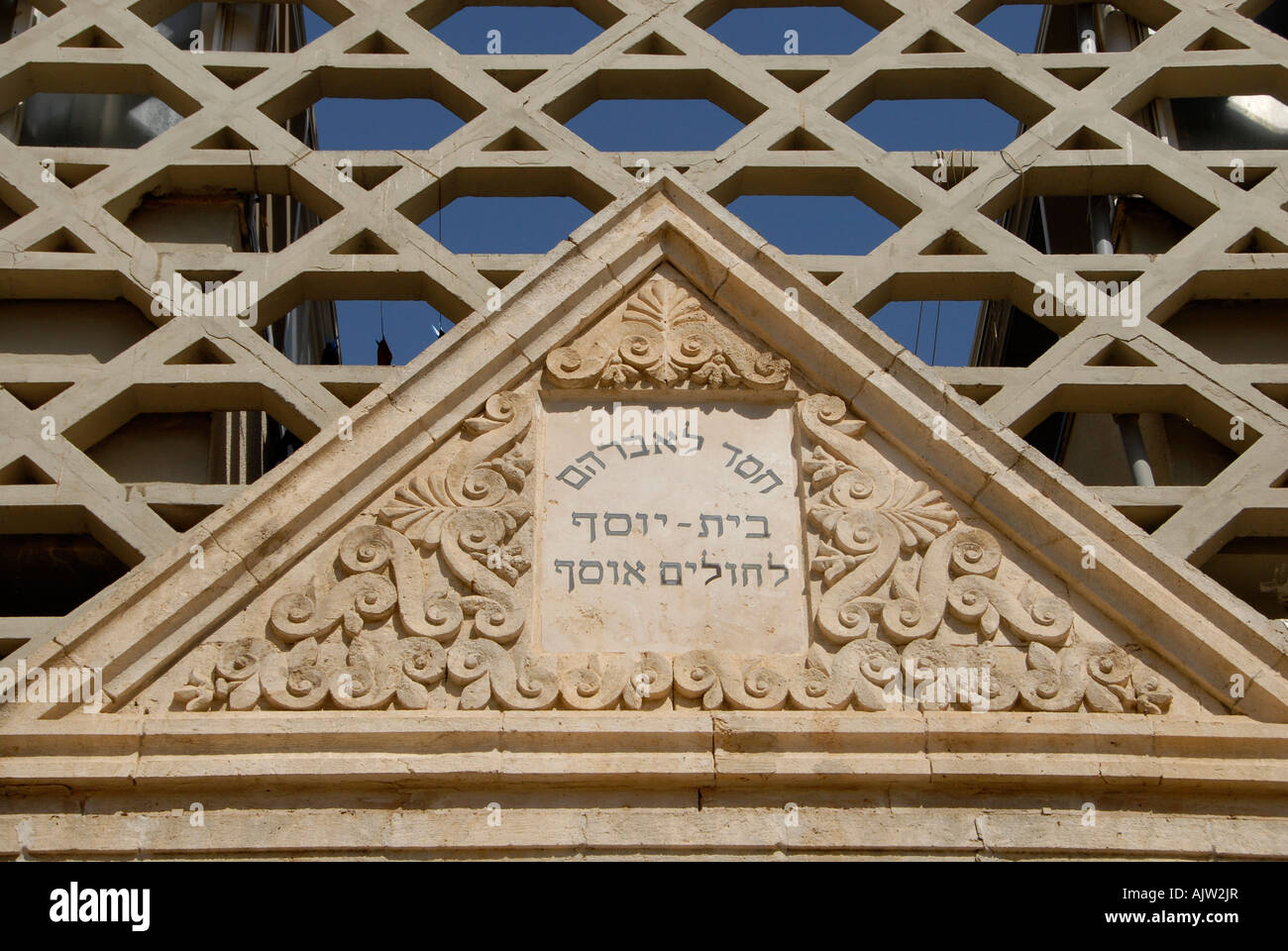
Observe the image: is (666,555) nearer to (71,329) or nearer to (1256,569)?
(1256,569)

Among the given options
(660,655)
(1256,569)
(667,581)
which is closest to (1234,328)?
(1256,569)

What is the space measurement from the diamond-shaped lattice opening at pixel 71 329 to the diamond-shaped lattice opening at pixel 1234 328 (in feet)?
17.9

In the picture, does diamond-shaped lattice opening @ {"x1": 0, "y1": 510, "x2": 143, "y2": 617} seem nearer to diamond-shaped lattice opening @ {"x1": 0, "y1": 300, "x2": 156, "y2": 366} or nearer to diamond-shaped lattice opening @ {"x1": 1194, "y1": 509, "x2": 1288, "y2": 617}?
diamond-shaped lattice opening @ {"x1": 0, "y1": 300, "x2": 156, "y2": 366}

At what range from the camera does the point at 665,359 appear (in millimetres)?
8969

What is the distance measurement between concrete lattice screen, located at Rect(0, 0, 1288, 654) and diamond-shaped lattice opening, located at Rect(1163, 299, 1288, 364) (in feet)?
0.60

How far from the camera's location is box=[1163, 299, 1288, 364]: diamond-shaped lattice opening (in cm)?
1037

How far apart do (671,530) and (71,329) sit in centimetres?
369

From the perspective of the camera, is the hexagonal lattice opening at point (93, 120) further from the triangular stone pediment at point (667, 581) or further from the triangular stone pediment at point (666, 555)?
the triangular stone pediment at point (667, 581)

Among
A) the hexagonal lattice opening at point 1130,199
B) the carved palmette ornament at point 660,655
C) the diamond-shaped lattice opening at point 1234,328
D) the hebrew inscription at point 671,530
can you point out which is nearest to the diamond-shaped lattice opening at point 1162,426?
the diamond-shaped lattice opening at point 1234,328

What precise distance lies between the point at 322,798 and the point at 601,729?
1105 millimetres

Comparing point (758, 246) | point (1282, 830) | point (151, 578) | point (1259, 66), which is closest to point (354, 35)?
point (758, 246)

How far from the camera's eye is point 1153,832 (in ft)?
24.7

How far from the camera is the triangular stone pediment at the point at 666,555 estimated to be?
7879 millimetres

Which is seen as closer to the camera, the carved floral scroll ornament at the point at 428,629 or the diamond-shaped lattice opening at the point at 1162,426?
the carved floral scroll ornament at the point at 428,629
